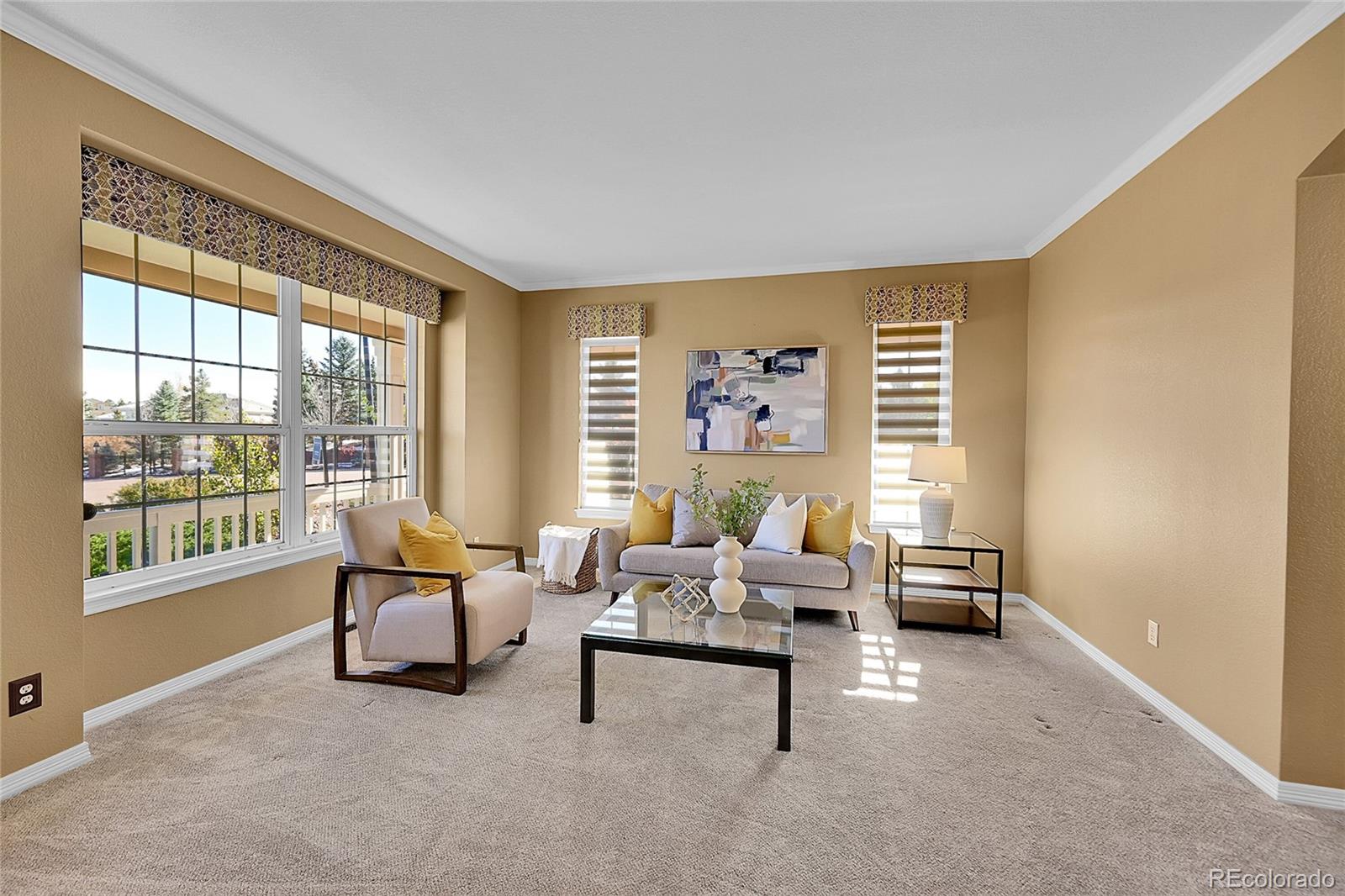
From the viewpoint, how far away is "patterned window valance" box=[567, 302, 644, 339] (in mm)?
5305

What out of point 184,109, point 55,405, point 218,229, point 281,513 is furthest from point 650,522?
point 184,109

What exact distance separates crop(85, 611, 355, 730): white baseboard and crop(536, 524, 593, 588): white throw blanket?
149 cm

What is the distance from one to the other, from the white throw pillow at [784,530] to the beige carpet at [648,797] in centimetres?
117

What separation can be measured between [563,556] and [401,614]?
1860 millimetres

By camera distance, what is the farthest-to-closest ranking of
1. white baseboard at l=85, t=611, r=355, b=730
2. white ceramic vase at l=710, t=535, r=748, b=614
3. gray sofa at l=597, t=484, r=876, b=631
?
gray sofa at l=597, t=484, r=876, b=631 → white ceramic vase at l=710, t=535, r=748, b=614 → white baseboard at l=85, t=611, r=355, b=730

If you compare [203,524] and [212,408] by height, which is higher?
[212,408]

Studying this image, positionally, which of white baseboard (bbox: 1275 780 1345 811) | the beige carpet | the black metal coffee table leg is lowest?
the beige carpet

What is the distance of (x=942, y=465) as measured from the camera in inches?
162

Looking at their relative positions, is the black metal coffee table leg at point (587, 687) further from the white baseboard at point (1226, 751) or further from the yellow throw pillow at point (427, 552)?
the white baseboard at point (1226, 751)

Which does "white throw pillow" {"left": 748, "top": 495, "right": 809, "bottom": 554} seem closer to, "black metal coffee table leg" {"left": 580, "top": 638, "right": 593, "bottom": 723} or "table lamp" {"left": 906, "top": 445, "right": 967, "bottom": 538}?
"table lamp" {"left": 906, "top": 445, "right": 967, "bottom": 538}

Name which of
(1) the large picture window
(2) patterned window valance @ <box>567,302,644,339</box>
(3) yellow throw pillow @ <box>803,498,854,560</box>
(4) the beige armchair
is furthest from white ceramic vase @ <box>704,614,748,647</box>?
(2) patterned window valance @ <box>567,302,644,339</box>

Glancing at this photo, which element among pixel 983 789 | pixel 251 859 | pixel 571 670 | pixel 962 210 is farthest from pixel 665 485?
pixel 251 859

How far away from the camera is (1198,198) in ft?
8.42

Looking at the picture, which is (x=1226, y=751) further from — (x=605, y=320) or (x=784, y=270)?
(x=605, y=320)
